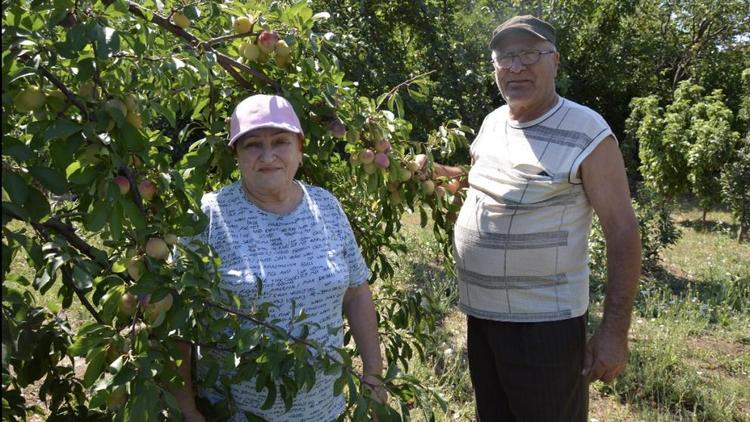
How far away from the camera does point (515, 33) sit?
1954 mm

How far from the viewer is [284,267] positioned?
1499mm

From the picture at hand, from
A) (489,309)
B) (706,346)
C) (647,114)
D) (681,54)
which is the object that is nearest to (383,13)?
(706,346)

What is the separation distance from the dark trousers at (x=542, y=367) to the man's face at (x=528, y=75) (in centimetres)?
65

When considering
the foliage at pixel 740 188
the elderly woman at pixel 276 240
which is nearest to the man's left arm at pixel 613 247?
the elderly woman at pixel 276 240

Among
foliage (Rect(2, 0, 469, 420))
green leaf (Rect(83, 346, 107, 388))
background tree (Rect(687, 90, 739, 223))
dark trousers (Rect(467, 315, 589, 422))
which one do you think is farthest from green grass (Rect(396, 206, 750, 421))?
background tree (Rect(687, 90, 739, 223))

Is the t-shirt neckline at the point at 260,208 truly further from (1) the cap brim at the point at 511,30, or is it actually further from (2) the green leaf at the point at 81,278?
(1) the cap brim at the point at 511,30

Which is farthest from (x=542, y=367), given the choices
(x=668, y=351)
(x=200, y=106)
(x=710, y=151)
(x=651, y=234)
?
(x=710, y=151)

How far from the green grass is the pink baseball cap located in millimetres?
1150

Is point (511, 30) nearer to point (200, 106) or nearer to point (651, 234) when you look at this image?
point (200, 106)

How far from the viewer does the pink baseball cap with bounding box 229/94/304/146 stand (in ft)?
4.93

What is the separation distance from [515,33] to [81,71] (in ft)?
4.16

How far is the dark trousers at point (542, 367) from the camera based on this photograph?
1926mm

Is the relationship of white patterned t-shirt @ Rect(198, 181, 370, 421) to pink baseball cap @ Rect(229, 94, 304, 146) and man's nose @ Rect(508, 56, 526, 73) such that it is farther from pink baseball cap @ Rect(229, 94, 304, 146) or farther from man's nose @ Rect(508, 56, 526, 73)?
man's nose @ Rect(508, 56, 526, 73)

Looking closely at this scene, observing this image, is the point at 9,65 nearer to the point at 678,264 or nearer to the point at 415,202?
the point at 415,202
